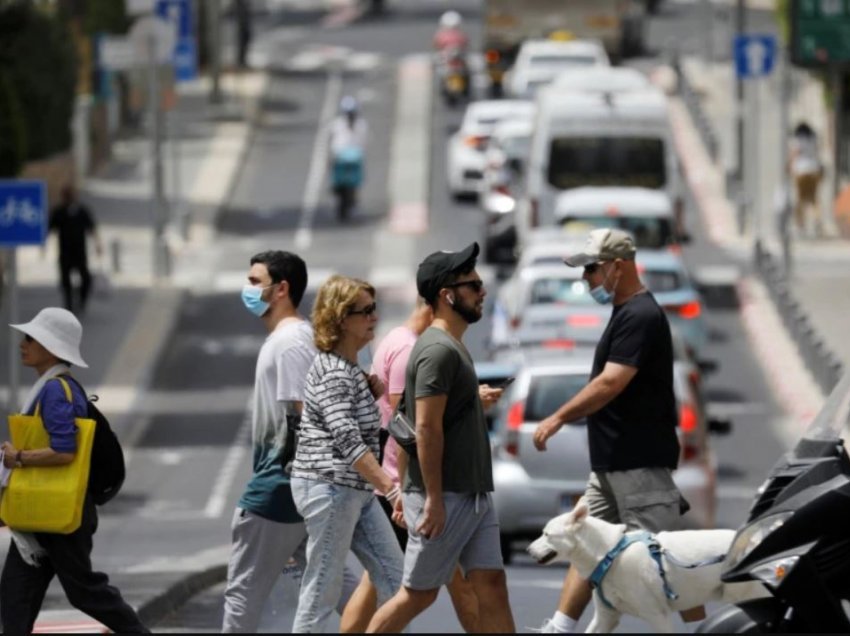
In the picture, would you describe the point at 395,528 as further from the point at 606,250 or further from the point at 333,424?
the point at 606,250

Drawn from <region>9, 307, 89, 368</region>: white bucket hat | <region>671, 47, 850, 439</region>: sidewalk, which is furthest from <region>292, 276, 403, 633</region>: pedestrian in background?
<region>671, 47, 850, 439</region>: sidewalk

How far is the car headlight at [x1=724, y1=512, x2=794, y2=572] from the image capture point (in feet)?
30.5

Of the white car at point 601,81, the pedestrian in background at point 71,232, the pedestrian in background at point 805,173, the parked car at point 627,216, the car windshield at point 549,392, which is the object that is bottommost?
the pedestrian in background at point 805,173

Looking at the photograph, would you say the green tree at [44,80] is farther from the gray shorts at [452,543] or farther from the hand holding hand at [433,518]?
the hand holding hand at [433,518]

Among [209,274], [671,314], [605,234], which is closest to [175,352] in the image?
[209,274]

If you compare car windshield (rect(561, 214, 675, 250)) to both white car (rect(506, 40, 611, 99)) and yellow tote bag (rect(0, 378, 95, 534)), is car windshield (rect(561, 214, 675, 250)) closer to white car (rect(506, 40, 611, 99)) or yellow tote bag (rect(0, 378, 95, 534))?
white car (rect(506, 40, 611, 99))

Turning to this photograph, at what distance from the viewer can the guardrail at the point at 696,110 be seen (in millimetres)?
48188

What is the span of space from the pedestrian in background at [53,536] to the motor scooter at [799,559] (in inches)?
112

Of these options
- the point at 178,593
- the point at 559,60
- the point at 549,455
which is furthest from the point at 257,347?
the point at 178,593

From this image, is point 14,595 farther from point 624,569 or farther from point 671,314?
point 671,314

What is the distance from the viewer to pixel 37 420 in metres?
10.7

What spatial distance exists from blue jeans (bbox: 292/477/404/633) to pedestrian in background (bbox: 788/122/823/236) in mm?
29067

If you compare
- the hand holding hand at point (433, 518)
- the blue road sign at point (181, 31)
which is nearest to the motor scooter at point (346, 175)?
the blue road sign at point (181, 31)

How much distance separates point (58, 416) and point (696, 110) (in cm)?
4118
